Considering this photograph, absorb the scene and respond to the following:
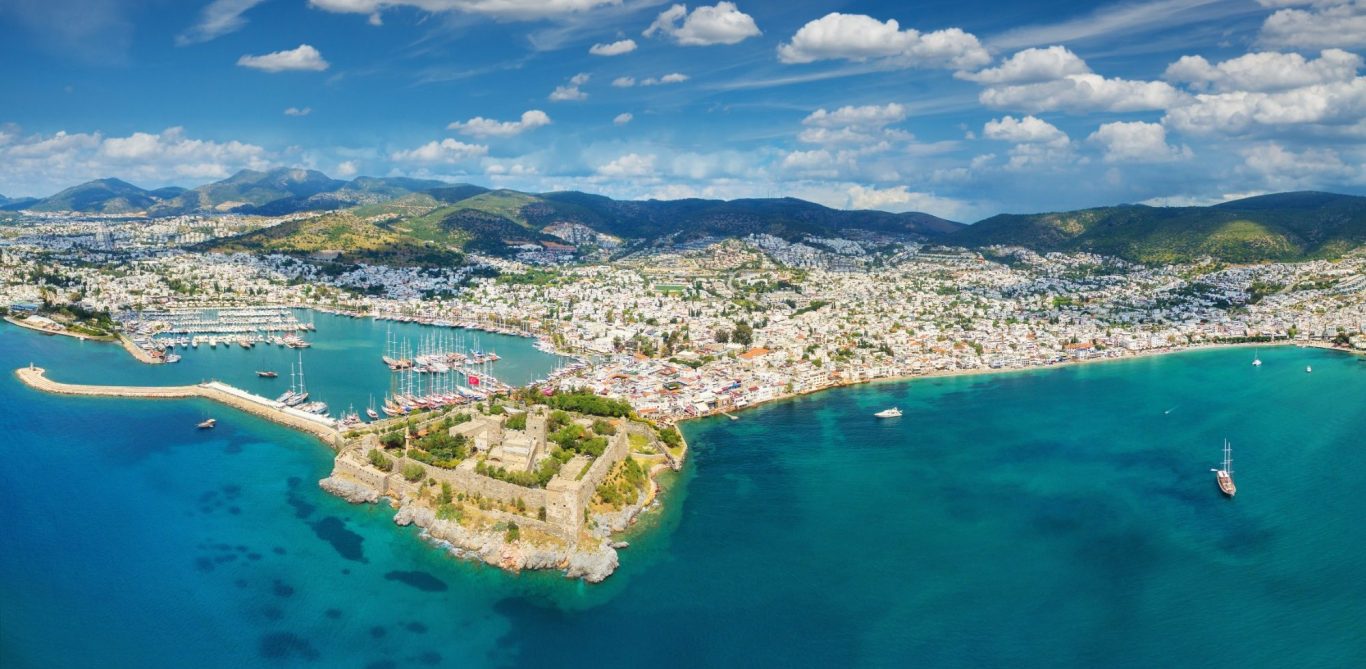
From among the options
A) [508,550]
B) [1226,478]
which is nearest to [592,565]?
[508,550]

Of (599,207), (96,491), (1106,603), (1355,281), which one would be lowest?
(1106,603)

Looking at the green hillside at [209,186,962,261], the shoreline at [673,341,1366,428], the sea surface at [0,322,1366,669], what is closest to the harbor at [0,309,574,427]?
the sea surface at [0,322,1366,669]

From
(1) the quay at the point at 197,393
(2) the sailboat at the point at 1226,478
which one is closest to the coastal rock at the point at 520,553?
(1) the quay at the point at 197,393

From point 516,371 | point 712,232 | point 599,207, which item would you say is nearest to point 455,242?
point 712,232

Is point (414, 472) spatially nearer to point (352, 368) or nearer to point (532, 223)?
point (352, 368)

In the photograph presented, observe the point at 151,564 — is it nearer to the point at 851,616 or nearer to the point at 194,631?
the point at 194,631

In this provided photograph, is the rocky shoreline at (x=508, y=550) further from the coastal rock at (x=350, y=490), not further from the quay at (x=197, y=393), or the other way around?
the quay at (x=197, y=393)
